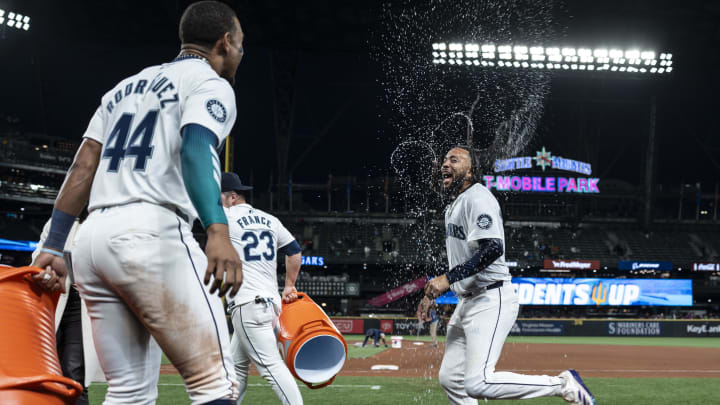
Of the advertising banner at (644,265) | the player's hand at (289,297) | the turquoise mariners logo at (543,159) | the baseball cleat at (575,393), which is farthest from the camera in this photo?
the turquoise mariners logo at (543,159)

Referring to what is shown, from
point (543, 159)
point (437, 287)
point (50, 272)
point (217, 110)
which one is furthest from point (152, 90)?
point (543, 159)

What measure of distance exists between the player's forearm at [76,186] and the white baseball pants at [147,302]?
260 mm

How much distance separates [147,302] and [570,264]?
35620mm

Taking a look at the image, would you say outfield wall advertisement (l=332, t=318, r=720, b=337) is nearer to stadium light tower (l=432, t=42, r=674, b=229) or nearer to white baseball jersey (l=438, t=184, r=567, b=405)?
stadium light tower (l=432, t=42, r=674, b=229)

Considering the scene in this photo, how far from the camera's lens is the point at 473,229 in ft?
15.1

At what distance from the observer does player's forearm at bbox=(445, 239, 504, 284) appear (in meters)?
4.40

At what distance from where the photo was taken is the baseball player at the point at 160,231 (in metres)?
2.10

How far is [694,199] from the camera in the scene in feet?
146

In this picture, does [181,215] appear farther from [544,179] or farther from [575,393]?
[544,179]

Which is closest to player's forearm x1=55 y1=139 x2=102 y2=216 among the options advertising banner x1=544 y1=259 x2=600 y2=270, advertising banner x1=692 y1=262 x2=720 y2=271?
advertising banner x1=544 y1=259 x2=600 y2=270

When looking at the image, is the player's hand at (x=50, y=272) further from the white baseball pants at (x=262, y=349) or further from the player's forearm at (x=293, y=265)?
the player's forearm at (x=293, y=265)

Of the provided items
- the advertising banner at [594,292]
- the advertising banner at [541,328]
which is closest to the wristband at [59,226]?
the advertising banner at [541,328]

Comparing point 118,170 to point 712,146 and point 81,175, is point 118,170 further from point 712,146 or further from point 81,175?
point 712,146

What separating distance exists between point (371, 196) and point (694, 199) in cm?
2276
